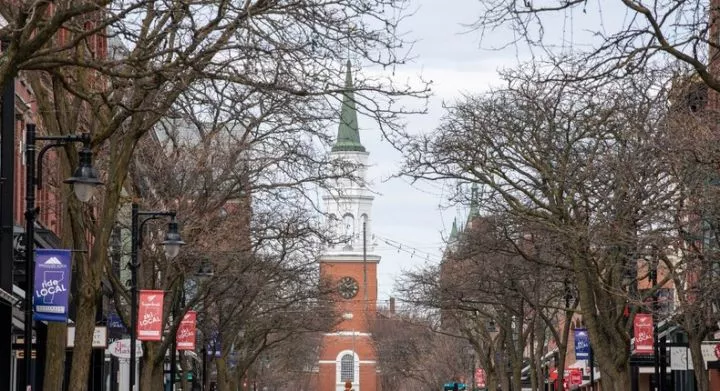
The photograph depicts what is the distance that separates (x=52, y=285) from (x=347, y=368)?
16660 cm

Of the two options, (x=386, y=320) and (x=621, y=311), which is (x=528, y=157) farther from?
(x=386, y=320)

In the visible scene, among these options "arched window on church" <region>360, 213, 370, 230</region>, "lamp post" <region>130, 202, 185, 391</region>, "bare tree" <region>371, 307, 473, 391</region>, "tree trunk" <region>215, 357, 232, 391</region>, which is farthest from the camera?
"arched window on church" <region>360, 213, 370, 230</region>

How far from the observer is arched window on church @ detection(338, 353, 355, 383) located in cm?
19088

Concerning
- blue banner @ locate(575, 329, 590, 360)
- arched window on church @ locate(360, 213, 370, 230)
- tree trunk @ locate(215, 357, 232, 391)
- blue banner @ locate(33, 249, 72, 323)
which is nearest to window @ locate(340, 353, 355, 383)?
arched window on church @ locate(360, 213, 370, 230)

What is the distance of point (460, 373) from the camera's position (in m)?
106

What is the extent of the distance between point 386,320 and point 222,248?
81.9 m

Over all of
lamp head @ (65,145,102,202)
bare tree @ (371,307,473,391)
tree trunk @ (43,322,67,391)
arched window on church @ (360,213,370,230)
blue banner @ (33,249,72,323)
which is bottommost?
tree trunk @ (43,322,67,391)

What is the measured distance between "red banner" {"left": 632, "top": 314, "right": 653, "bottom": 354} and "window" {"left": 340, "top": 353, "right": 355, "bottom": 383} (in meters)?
152

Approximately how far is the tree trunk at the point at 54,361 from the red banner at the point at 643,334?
56.8 ft

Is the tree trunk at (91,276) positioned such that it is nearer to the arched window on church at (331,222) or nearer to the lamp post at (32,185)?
the lamp post at (32,185)

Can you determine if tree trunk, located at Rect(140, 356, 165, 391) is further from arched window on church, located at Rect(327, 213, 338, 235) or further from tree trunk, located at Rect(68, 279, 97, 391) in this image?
tree trunk, located at Rect(68, 279, 97, 391)

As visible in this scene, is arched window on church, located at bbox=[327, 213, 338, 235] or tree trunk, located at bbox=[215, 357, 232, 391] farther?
tree trunk, located at bbox=[215, 357, 232, 391]

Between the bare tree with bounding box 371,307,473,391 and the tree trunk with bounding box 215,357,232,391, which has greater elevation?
the bare tree with bounding box 371,307,473,391

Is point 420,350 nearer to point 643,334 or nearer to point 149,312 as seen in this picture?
point 643,334
